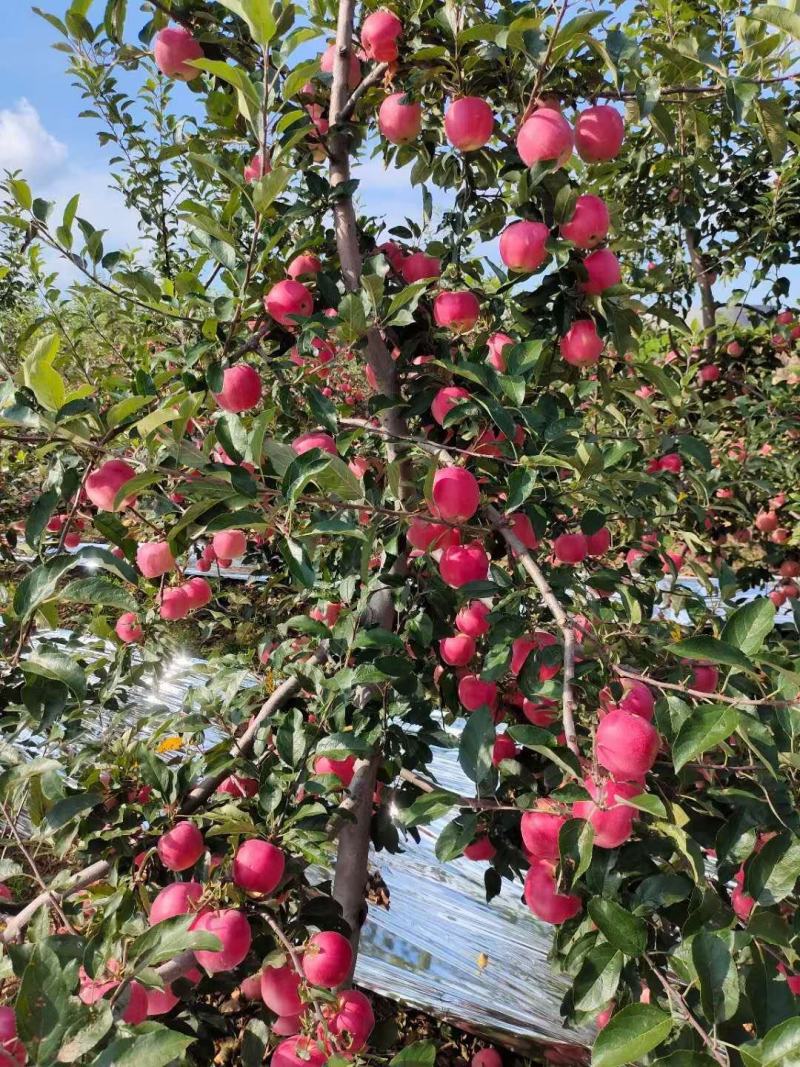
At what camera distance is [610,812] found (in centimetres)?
72

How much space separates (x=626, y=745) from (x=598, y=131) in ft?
2.52

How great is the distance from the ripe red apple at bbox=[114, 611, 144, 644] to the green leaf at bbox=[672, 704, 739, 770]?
99 centimetres

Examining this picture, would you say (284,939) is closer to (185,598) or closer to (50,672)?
(50,672)

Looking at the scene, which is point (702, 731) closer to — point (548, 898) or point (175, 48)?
point (548, 898)

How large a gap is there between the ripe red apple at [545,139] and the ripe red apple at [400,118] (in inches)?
8.4

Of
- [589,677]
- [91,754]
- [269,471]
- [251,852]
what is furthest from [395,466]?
[91,754]

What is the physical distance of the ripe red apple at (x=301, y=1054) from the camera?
0.83 metres

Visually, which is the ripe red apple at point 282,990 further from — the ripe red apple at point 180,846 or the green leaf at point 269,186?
the green leaf at point 269,186

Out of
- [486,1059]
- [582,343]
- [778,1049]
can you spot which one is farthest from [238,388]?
[486,1059]

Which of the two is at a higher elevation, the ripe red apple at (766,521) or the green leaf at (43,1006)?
the green leaf at (43,1006)

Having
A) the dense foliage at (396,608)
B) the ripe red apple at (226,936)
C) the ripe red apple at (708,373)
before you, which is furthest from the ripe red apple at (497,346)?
the ripe red apple at (708,373)

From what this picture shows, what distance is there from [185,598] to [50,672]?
469mm

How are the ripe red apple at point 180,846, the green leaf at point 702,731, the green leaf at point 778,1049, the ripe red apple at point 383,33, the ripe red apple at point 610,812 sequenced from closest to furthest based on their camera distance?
1. the green leaf at point 778,1049
2. the green leaf at point 702,731
3. the ripe red apple at point 610,812
4. the ripe red apple at point 180,846
5. the ripe red apple at point 383,33

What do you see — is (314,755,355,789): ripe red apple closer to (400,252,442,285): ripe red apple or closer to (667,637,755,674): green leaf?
(667,637,755,674): green leaf
